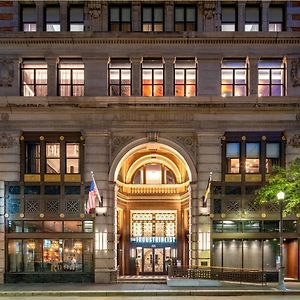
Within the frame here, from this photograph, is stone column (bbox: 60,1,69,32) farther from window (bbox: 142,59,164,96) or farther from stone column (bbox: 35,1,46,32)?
window (bbox: 142,59,164,96)

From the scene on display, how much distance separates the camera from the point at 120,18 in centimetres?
4206

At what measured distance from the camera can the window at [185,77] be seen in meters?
41.7

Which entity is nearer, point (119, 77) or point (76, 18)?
point (119, 77)

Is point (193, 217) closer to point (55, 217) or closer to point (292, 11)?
point (55, 217)

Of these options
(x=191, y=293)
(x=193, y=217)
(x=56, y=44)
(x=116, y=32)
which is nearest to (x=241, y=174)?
(x=193, y=217)

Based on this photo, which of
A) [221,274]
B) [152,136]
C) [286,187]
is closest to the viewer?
[286,187]

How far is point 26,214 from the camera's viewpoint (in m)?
40.8

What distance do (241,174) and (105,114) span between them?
9934mm

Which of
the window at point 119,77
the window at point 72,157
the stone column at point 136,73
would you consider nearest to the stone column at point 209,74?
the stone column at point 136,73

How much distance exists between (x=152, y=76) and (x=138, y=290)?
14526 mm

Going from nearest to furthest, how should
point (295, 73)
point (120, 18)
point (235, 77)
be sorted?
point (295, 73), point (235, 77), point (120, 18)

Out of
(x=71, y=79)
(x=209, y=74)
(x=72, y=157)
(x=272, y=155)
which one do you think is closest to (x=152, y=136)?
(x=72, y=157)

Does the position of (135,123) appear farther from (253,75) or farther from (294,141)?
(294,141)

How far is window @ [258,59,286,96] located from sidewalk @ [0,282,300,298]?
12.9m
